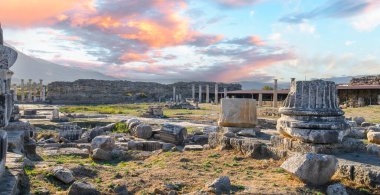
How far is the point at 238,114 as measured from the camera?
11398mm

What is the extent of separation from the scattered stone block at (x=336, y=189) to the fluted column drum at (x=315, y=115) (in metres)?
2.16

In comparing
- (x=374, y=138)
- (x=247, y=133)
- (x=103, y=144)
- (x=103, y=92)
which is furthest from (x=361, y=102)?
(x=103, y=92)

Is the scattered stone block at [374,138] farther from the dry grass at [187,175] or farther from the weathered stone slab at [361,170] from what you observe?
the dry grass at [187,175]

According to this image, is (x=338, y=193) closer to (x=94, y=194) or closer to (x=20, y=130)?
(x=94, y=194)

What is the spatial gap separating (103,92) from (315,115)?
168 ft

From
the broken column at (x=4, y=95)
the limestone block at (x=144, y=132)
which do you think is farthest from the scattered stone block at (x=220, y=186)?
the limestone block at (x=144, y=132)

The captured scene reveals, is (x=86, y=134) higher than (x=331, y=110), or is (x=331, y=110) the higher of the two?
(x=331, y=110)

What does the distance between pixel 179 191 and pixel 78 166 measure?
8.65 feet

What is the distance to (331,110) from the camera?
8250 millimetres

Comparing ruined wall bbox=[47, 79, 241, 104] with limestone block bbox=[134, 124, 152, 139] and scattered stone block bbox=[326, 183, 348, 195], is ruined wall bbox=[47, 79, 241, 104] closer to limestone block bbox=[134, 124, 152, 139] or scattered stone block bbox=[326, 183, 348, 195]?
limestone block bbox=[134, 124, 152, 139]

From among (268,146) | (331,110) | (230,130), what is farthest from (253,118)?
(331,110)

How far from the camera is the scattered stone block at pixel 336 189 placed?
5.72 m

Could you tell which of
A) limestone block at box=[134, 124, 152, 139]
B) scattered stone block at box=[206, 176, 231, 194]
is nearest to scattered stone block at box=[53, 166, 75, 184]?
scattered stone block at box=[206, 176, 231, 194]

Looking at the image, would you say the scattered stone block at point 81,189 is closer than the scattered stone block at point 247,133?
Yes
